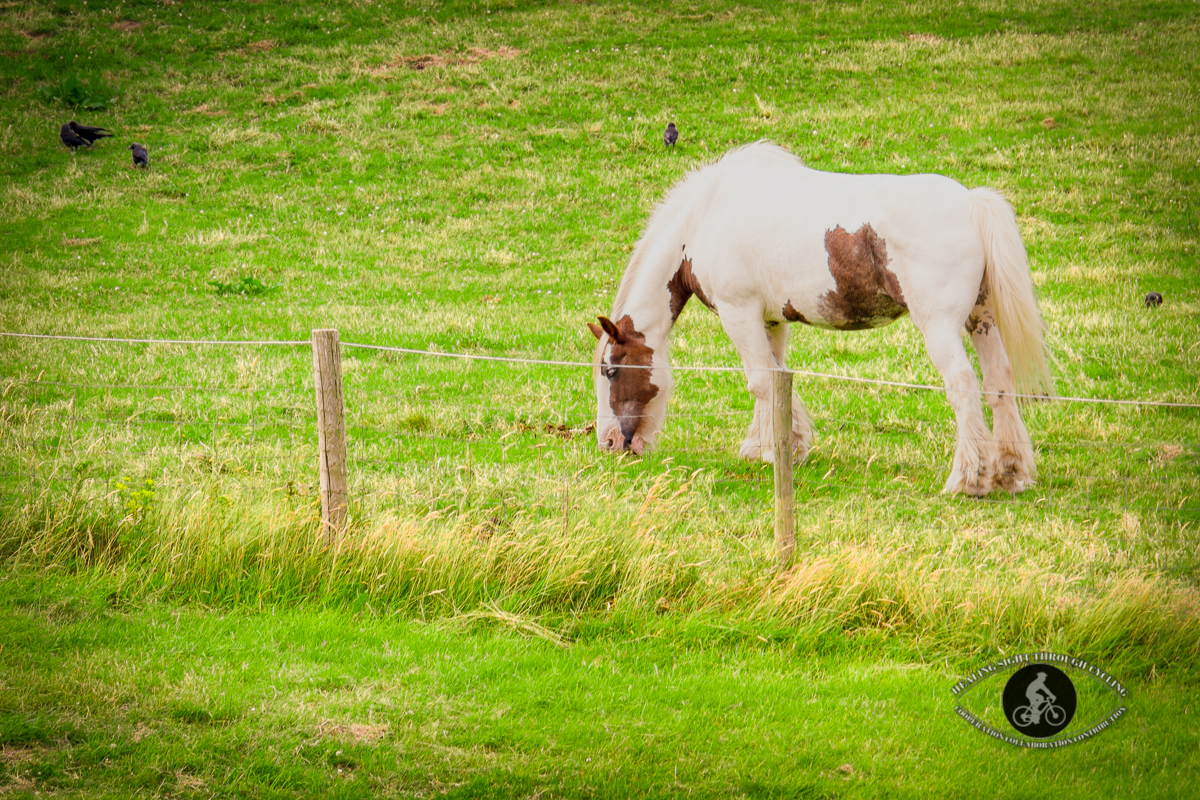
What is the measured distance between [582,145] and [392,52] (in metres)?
9.51

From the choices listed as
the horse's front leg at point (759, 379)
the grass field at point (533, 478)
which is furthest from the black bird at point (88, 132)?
the horse's front leg at point (759, 379)

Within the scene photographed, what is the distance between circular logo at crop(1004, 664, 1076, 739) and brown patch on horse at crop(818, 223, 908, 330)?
369cm

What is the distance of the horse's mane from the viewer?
888 centimetres

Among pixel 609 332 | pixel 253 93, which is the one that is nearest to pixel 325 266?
pixel 609 332

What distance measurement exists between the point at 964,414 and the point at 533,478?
3344 millimetres

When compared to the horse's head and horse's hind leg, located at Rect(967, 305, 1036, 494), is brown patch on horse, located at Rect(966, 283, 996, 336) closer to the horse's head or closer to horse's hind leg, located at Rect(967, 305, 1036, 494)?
horse's hind leg, located at Rect(967, 305, 1036, 494)

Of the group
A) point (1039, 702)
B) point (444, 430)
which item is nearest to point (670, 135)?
point (444, 430)

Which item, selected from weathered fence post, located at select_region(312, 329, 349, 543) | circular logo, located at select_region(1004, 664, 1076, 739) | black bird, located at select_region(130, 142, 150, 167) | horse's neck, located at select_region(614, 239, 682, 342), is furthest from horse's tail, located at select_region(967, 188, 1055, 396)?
black bird, located at select_region(130, 142, 150, 167)

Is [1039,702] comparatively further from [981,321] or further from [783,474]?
[981,321]

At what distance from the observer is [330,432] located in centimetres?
587

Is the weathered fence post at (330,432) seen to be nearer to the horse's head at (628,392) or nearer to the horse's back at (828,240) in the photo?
the horse's head at (628,392)

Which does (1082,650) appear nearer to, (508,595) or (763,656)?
(763,656)

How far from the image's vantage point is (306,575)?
5.77 metres

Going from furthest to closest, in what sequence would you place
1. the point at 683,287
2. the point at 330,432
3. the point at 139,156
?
the point at 139,156 < the point at 683,287 < the point at 330,432
